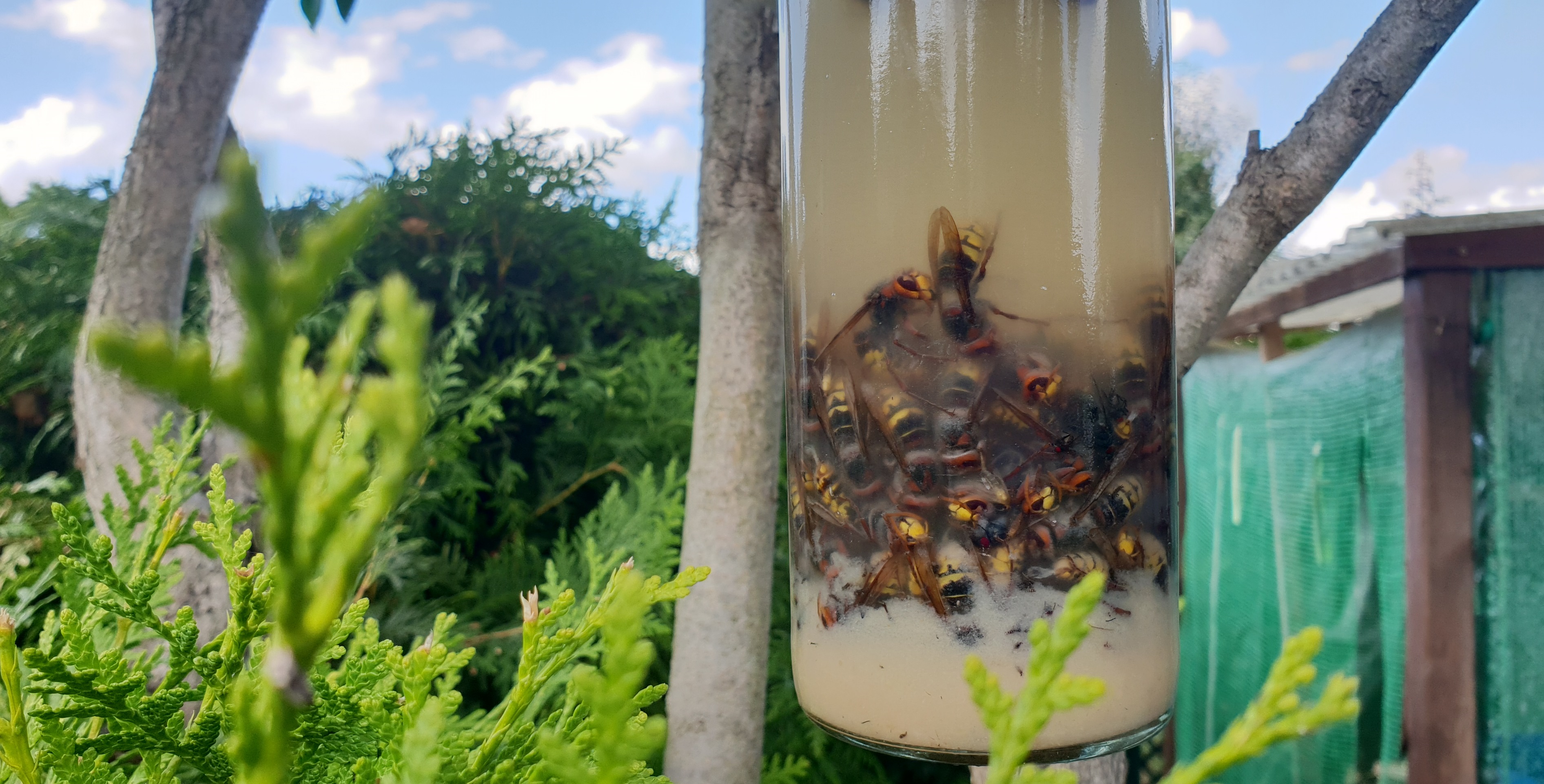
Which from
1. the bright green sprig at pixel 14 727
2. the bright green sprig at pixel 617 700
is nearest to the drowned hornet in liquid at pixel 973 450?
the bright green sprig at pixel 617 700

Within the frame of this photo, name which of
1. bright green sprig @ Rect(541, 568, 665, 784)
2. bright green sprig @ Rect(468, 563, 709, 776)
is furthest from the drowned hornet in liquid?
bright green sprig @ Rect(541, 568, 665, 784)

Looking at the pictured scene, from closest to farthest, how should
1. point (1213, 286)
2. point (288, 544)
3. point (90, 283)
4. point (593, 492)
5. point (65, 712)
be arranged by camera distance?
point (288, 544)
point (65, 712)
point (1213, 286)
point (90, 283)
point (593, 492)

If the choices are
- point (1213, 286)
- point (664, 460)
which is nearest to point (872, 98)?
point (1213, 286)

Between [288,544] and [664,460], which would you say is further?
[664,460]

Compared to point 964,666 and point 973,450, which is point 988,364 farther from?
point 964,666

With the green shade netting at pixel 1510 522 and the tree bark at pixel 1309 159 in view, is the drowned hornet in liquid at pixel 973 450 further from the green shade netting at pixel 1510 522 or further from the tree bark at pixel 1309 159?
the green shade netting at pixel 1510 522

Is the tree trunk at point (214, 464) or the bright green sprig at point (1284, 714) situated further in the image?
the tree trunk at point (214, 464)

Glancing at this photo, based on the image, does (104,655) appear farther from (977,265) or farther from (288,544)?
(977,265)

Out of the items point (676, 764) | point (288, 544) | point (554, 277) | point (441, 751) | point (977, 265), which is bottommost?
point (676, 764)
